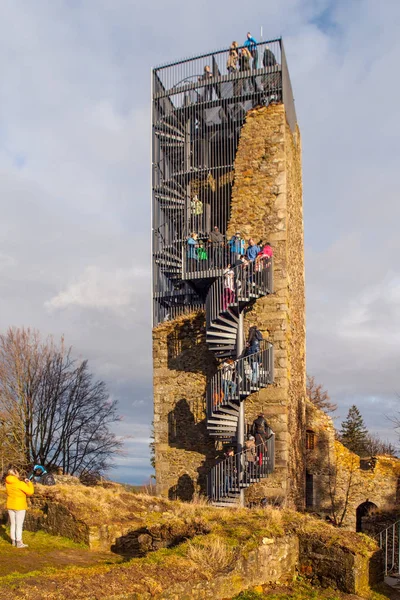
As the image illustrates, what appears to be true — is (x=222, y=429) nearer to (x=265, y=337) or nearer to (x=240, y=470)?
(x=240, y=470)

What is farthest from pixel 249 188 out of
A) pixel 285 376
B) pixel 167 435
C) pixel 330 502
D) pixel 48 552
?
pixel 48 552

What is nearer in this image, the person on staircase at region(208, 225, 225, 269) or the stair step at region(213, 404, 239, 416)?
the stair step at region(213, 404, 239, 416)

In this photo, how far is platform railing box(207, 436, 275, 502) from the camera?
16172 millimetres

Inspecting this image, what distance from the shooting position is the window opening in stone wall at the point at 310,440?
2228 centimetres

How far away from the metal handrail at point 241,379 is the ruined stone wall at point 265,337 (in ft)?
4.01

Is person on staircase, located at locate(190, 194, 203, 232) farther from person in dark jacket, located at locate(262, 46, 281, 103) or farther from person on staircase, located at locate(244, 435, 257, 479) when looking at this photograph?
person on staircase, located at locate(244, 435, 257, 479)

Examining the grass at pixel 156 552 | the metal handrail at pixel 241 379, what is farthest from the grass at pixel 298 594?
the metal handrail at pixel 241 379

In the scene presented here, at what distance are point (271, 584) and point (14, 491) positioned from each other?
167 inches

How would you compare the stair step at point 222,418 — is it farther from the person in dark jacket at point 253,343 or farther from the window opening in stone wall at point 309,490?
the window opening in stone wall at point 309,490

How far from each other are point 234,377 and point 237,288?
2421mm

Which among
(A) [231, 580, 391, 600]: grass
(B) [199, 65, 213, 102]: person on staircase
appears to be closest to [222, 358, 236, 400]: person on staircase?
(A) [231, 580, 391, 600]: grass

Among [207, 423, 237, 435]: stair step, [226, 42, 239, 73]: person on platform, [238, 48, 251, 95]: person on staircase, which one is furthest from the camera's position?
[226, 42, 239, 73]: person on platform

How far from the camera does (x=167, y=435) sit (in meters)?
19.1

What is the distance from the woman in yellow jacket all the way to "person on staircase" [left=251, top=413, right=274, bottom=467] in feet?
26.0
